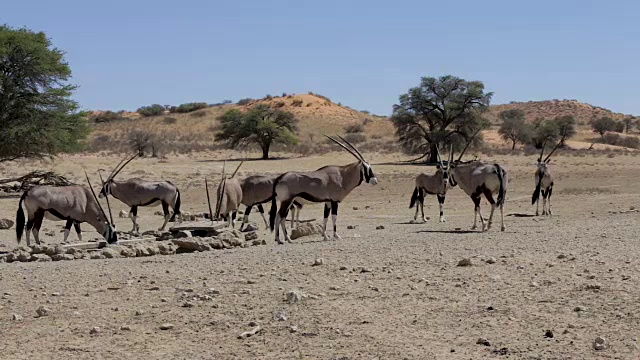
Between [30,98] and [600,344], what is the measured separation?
26311 mm

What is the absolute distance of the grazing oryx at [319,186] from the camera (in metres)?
14.4

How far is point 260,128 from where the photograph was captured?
5238cm

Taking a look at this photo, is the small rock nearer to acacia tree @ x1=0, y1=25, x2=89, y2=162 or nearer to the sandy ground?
the sandy ground

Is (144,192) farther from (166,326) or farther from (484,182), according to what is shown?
(166,326)

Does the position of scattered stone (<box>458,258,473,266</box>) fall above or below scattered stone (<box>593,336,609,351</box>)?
above

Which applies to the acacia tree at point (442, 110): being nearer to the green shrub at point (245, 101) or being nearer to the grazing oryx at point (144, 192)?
the grazing oryx at point (144, 192)

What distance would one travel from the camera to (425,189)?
1980cm

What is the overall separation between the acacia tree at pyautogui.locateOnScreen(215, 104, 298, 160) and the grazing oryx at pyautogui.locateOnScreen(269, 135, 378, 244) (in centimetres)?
3611

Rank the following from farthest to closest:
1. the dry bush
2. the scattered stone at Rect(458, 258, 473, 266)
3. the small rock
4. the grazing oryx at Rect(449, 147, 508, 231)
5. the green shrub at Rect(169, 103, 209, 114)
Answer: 1. the green shrub at Rect(169, 103, 209, 114)
2. the dry bush
3. the grazing oryx at Rect(449, 147, 508, 231)
4. the scattered stone at Rect(458, 258, 473, 266)
5. the small rock

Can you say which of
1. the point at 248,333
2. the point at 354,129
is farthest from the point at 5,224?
the point at 354,129

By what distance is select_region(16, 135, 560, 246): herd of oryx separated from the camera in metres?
14.4

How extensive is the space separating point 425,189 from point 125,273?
10.9 metres

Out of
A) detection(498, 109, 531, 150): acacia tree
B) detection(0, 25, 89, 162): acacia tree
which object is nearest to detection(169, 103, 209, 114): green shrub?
detection(498, 109, 531, 150): acacia tree

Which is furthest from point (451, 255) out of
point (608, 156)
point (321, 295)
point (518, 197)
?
point (608, 156)
